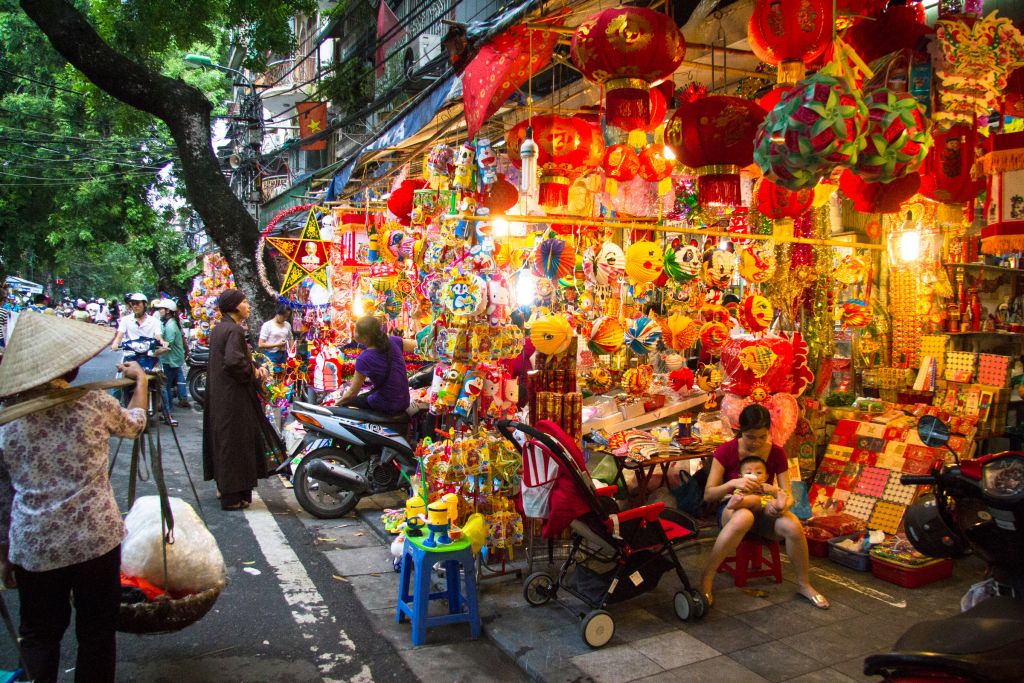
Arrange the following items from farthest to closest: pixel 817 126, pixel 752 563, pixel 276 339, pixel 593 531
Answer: pixel 276 339
pixel 752 563
pixel 593 531
pixel 817 126

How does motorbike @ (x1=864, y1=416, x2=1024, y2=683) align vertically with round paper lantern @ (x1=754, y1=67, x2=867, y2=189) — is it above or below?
below

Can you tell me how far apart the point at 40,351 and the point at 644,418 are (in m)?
4.97

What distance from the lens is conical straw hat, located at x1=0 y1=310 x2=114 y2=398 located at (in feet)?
9.95

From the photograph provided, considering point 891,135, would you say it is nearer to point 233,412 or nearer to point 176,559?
point 176,559

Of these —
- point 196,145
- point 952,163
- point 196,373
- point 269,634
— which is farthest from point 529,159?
point 196,373

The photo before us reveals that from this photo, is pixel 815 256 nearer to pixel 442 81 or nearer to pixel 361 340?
pixel 442 81

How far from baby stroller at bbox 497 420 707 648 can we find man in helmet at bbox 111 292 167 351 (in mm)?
8594

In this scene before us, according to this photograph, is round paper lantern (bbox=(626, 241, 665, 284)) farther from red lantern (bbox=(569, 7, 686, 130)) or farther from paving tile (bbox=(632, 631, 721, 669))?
paving tile (bbox=(632, 631, 721, 669))

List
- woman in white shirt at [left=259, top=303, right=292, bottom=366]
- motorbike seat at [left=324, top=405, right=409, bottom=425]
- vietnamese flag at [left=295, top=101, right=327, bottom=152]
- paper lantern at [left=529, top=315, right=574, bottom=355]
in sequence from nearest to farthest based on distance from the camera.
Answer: paper lantern at [left=529, top=315, right=574, bottom=355], motorbike seat at [left=324, top=405, right=409, bottom=425], woman in white shirt at [left=259, top=303, right=292, bottom=366], vietnamese flag at [left=295, top=101, right=327, bottom=152]

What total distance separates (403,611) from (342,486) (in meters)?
2.34

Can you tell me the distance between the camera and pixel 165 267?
2370 cm

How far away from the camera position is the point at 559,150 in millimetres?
4953

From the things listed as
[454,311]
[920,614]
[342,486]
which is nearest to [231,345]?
[342,486]

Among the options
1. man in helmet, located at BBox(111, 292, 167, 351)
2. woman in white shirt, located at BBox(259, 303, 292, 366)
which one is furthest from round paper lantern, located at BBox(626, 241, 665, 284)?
man in helmet, located at BBox(111, 292, 167, 351)
